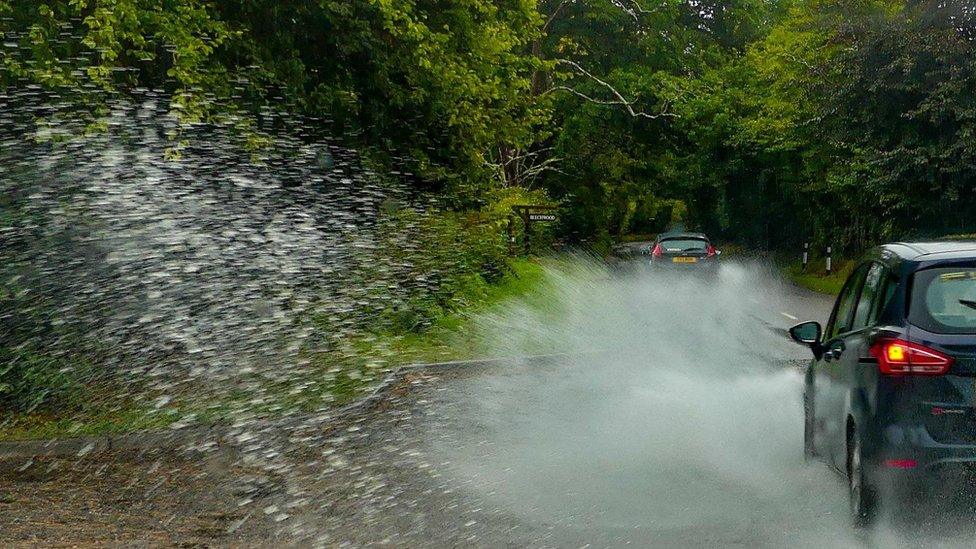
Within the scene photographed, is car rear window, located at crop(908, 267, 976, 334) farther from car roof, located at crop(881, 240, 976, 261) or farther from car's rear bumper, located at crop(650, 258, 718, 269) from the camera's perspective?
car's rear bumper, located at crop(650, 258, 718, 269)

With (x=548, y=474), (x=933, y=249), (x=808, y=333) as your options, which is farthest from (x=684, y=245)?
(x=933, y=249)


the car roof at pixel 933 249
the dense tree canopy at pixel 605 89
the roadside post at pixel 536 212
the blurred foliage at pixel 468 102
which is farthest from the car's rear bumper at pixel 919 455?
the roadside post at pixel 536 212

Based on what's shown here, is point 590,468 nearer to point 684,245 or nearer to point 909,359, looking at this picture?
point 909,359

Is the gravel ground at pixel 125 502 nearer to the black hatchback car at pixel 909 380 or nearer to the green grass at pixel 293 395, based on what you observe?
the green grass at pixel 293 395

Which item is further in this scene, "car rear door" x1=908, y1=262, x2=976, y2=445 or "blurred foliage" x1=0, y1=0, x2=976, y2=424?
"blurred foliage" x1=0, y1=0, x2=976, y2=424

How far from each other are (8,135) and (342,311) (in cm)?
442

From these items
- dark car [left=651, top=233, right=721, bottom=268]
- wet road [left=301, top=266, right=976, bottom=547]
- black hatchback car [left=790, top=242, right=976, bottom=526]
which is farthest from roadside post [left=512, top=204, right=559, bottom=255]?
black hatchback car [left=790, top=242, right=976, bottom=526]

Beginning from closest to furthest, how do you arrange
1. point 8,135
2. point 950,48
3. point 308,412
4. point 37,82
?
point 308,412 < point 8,135 < point 37,82 < point 950,48

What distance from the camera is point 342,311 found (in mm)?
14836

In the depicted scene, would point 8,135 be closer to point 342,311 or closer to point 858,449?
point 342,311

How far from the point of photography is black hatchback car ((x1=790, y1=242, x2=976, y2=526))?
5.98 meters

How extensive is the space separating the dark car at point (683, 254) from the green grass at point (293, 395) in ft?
44.0

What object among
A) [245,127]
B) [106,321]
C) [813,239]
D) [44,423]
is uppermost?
[245,127]

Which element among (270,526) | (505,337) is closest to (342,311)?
(505,337)
